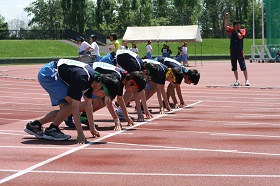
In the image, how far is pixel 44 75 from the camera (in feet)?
35.0

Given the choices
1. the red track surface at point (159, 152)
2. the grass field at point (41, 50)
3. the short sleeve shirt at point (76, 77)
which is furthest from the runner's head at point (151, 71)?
the grass field at point (41, 50)

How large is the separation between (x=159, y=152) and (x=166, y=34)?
134 feet

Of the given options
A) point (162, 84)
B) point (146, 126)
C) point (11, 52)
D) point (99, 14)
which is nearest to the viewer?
point (146, 126)

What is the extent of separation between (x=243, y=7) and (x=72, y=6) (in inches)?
1646

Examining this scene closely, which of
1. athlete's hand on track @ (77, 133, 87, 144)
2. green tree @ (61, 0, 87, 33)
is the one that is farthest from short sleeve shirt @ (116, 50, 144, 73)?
green tree @ (61, 0, 87, 33)

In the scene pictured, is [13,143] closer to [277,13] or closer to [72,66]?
[72,66]

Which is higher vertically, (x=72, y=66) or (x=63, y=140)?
(x=72, y=66)

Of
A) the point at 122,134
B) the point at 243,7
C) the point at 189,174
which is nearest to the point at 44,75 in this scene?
the point at 122,134

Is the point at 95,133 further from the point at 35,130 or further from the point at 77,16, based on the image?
the point at 77,16

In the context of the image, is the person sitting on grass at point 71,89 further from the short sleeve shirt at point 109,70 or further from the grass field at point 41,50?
the grass field at point 41,50

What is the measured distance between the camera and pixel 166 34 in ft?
164

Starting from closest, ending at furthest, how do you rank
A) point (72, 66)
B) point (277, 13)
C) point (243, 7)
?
1. point (72, 66)
2. point (277, 13)
3. point (243, 7)

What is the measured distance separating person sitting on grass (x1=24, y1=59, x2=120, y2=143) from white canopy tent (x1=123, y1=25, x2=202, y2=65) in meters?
38.1

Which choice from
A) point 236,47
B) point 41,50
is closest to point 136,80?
point 236,47
